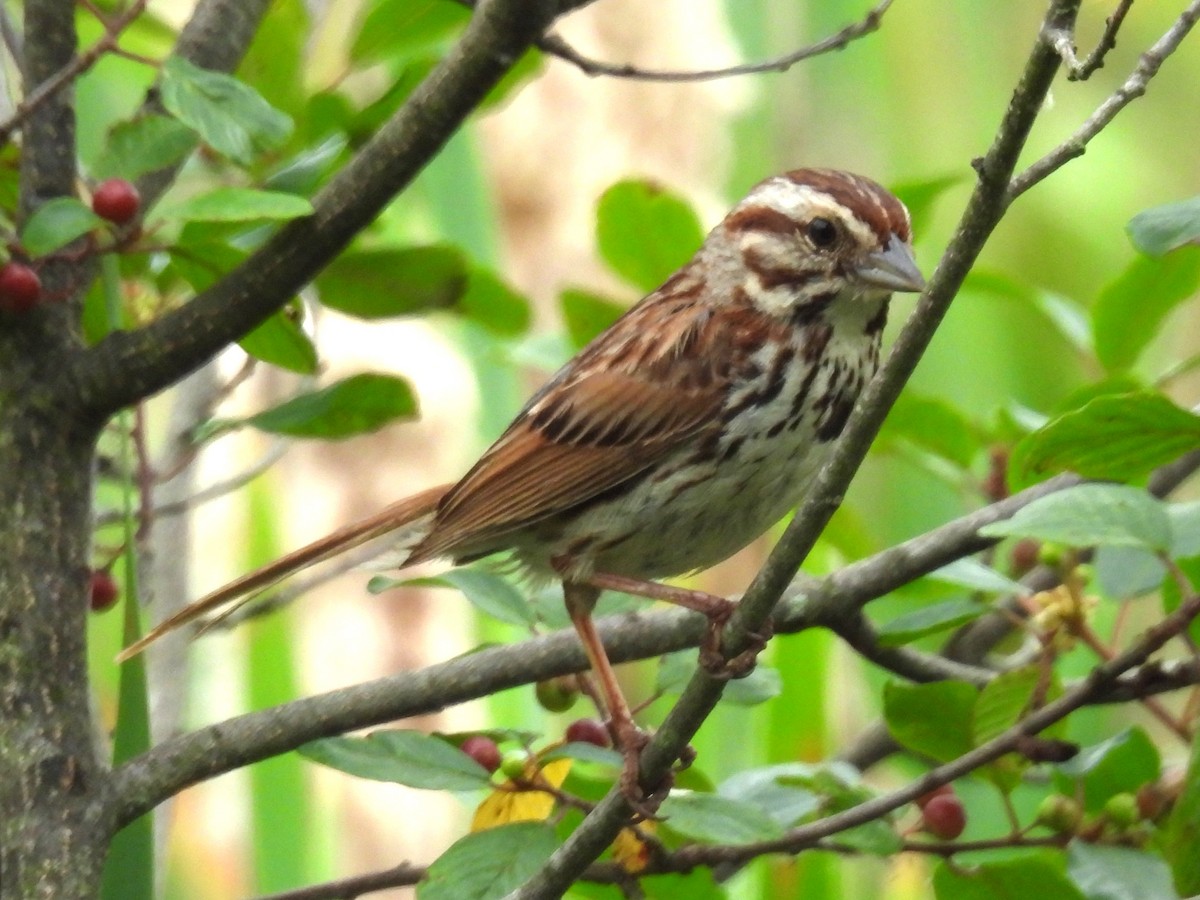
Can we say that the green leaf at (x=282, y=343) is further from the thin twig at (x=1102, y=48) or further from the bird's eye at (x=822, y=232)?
the thin twig at (x=1102, y=48)

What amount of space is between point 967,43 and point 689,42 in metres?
1.26

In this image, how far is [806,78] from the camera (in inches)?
159

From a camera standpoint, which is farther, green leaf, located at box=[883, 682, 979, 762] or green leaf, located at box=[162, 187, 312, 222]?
green leaf, located at box=[883, 682, 979, 762]

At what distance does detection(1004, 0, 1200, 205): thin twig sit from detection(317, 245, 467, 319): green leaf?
756 millimetres

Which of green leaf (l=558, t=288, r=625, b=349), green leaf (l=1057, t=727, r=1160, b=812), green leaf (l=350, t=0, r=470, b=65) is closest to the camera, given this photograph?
green leaf (l=1057, t=727, r=1160, b=812)

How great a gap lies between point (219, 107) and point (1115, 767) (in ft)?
3.33

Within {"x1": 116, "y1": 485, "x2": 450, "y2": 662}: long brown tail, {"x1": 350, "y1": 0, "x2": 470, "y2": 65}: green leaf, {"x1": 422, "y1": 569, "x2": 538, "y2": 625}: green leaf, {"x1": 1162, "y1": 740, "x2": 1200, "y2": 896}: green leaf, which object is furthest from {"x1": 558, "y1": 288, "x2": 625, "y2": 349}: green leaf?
{"x1": 1162, "y1": 740, "x2": 1200, "y2": 896}: green leaf

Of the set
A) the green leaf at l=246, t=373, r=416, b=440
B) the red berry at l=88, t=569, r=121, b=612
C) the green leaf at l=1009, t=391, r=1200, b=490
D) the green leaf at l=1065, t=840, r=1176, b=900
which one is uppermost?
the green leaf at l=246, t=373, r=416, b=440

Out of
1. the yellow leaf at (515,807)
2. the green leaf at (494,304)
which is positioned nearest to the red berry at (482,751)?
the yellow leaf at (515,807)

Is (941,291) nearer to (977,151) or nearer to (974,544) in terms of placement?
(974,544)

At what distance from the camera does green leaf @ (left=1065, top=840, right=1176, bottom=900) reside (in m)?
1.46

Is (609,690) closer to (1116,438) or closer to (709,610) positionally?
(709,610)

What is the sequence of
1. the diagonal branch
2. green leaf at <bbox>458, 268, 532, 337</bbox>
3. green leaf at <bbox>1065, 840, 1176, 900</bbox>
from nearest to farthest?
the diagonal branch → green leaf at <bbox>1065, 840, 1176, 900</bbox> → green leaf at <bbox>458, 268, 532, 337</bbox>

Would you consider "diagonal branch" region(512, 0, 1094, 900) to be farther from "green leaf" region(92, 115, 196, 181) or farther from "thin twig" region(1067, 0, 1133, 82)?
"green leaf" region(92, 115, 196, 181)
